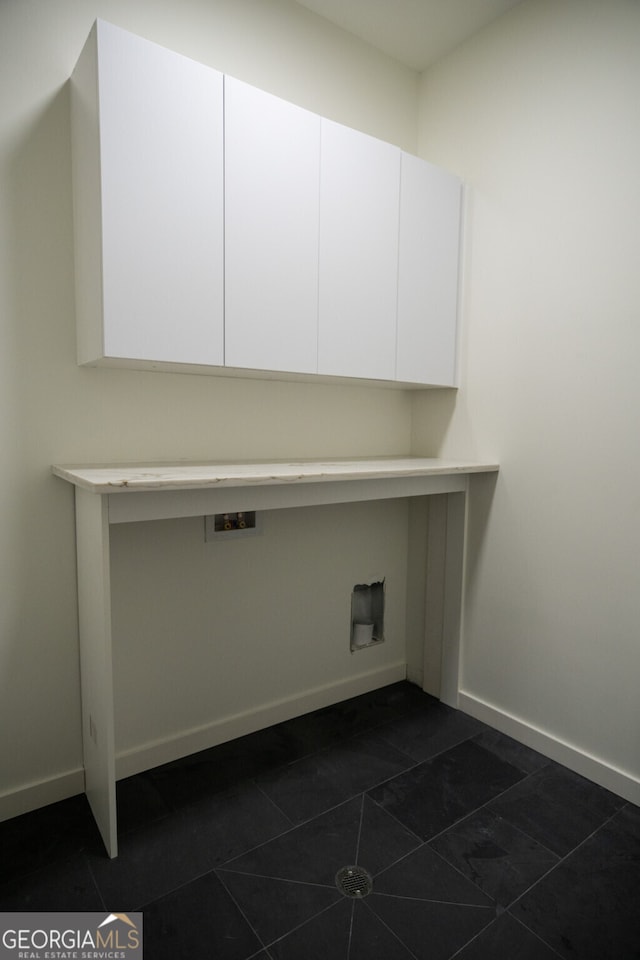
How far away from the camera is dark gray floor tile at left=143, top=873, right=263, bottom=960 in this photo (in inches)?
47.3

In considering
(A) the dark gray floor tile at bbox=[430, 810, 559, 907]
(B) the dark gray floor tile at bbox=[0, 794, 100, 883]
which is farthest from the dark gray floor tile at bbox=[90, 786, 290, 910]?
(A) the dark gray floor tile at bbox=[430, 810, 559, 907]

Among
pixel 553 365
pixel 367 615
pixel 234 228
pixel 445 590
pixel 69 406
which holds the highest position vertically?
pixel 234 228

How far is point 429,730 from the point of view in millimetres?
2115

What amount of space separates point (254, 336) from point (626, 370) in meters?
1.16

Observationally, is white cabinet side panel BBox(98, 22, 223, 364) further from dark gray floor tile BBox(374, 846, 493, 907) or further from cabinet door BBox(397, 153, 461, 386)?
dark gray floor tile BBox(374, 846, 493, 907)

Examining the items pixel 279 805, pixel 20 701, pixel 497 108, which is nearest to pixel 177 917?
pixel 279 805

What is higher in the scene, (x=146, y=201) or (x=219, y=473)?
(x=146, y=201)

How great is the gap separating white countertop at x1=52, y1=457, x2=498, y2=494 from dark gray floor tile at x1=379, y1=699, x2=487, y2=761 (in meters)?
1.00

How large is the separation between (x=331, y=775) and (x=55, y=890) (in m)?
0.84

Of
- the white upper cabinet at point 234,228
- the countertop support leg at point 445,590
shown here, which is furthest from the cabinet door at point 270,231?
the countertop support leg at point 445,590

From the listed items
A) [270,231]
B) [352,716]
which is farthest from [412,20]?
[352,716]

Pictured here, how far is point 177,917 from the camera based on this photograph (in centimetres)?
128

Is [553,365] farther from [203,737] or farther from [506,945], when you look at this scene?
[203,737]

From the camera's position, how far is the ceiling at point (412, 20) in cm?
195
